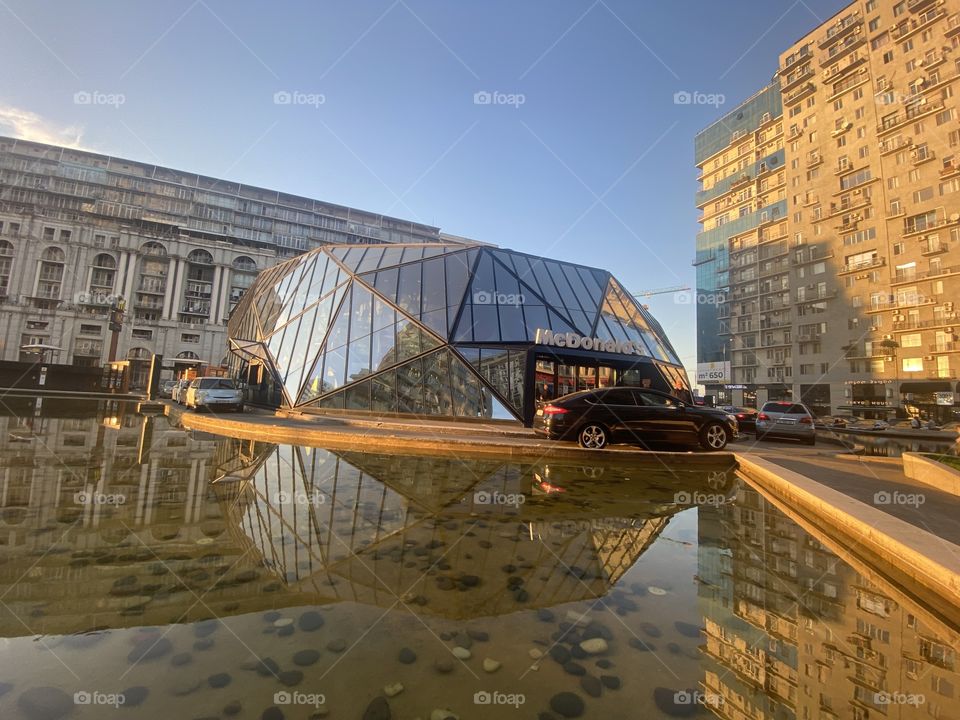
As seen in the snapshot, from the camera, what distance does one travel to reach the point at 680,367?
23.9 m

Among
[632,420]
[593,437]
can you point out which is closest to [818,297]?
[632,420]

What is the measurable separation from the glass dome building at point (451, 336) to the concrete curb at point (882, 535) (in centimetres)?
1081

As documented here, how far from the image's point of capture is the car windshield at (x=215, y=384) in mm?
21828

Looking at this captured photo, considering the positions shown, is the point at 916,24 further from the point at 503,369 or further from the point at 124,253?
the point at 124,253

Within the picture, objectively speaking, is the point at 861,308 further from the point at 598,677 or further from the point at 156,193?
the point at 156,193

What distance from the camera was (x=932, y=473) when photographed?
9211mm

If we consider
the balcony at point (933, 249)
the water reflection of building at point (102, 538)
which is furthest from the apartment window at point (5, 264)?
the balcony at point (933, 249)

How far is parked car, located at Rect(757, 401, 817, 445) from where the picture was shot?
18781 mm

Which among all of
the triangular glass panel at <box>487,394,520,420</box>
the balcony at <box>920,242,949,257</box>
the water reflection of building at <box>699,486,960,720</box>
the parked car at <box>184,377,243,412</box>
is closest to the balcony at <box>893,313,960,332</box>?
the balcony at <box>920,242,949,257</box>

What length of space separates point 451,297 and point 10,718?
18.5 meters

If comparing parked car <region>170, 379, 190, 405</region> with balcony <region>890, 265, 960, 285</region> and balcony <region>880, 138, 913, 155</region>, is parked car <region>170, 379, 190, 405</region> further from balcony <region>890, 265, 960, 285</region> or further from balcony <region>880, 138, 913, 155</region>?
balcony <region>880, 138, 913, 155</region>

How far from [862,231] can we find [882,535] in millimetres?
62393

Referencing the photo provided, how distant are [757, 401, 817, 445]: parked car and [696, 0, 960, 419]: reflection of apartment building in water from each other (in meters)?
37.1

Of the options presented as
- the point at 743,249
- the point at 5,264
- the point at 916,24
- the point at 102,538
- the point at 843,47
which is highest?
the point at 843,47
